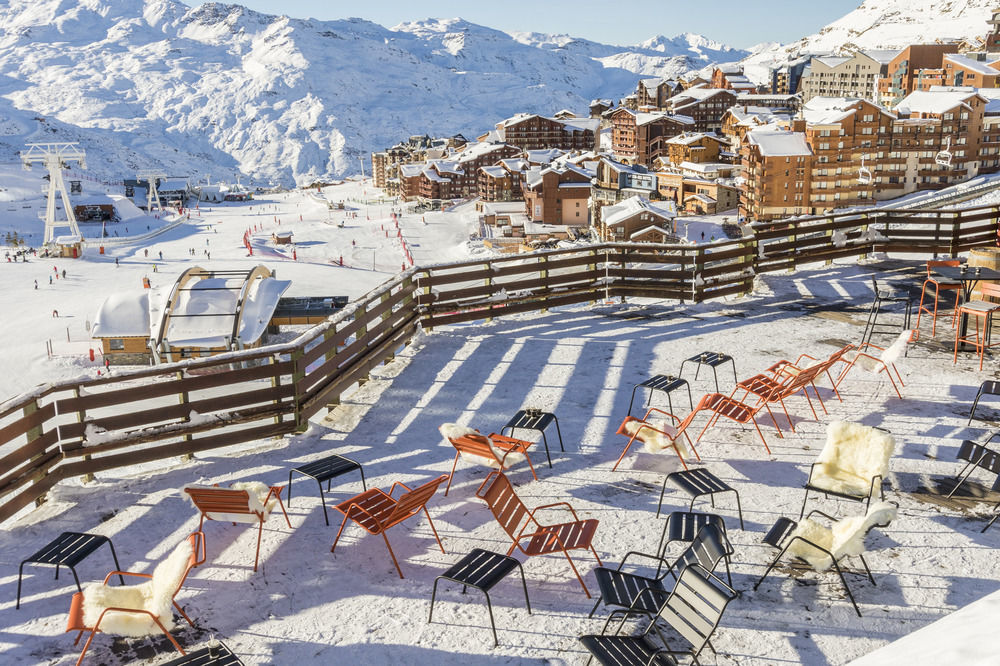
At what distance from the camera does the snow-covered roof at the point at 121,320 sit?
33250 millimetres

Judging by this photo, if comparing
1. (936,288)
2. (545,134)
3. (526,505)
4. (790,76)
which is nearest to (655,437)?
(526,505)

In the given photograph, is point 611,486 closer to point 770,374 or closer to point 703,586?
point 703,586

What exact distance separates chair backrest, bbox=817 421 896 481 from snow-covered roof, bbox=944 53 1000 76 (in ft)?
322

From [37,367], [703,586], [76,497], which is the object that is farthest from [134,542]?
[37,367]

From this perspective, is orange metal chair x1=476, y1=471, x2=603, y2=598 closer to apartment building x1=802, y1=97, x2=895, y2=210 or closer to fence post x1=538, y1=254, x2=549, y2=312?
fence post x1=538, y1=254, x2=549, y2=312

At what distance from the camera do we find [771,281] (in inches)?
669

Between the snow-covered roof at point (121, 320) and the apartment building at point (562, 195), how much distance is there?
156ft

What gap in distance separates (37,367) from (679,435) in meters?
34.6

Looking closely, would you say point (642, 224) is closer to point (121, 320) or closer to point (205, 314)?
point (121, 320)

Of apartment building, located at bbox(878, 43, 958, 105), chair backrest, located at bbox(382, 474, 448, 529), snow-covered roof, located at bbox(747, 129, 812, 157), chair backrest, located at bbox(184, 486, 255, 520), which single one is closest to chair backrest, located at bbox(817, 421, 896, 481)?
chair backrest, located at bbox(382, 474, 448, 529)

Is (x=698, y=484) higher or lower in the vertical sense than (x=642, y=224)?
lower

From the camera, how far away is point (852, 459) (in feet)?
24.1

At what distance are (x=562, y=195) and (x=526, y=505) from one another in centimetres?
6954

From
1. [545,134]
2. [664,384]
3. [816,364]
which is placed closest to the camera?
[664,384]
